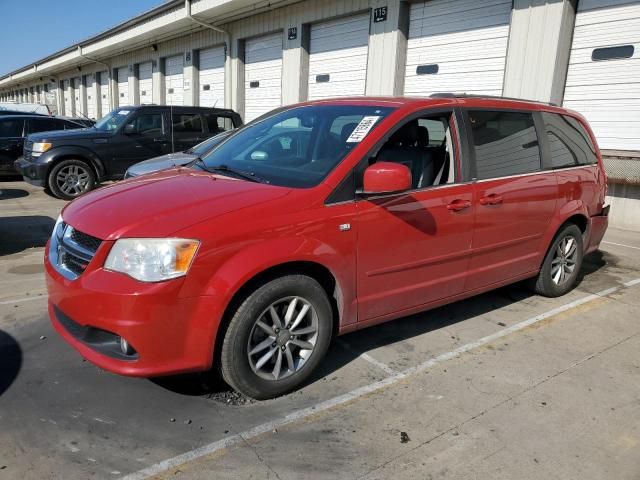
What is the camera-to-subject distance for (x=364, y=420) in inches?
114

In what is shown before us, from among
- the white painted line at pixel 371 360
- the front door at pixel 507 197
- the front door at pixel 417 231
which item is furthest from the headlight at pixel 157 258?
the front door at pixel 507 197

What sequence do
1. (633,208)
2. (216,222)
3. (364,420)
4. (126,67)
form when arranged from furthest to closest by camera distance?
(126,67)
(633,208)
(364,420)
(216,222)

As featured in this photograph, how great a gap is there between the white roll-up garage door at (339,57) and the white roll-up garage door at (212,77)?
16.6 feet

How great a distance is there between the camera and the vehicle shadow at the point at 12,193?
33.7 feet

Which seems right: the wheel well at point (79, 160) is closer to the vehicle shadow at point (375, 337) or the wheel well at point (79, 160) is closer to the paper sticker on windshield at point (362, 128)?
the vehicle shadow at point (375, 337)

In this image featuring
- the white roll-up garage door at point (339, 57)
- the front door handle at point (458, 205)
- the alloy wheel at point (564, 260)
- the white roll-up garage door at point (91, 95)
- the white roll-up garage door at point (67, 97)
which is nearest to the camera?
the front door handle at point (458, 205)

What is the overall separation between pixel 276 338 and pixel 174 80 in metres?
20.4

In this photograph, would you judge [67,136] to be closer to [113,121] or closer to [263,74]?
[113,121]

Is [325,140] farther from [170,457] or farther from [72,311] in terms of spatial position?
[170,457]

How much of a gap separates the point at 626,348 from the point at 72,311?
12.8ft

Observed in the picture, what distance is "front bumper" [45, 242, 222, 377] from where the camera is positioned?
100.0 inches

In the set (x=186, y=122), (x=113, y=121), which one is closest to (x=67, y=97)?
(x=113, y=121)

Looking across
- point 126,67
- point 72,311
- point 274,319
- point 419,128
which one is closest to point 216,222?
point 274,319

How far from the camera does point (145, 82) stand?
2417 cm
